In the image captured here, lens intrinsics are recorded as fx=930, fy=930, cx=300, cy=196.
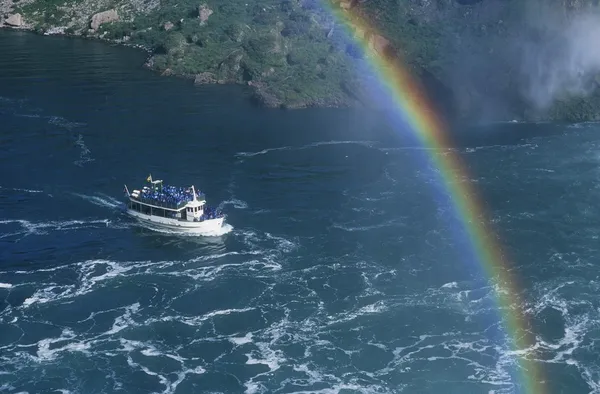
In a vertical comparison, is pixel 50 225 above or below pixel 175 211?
below

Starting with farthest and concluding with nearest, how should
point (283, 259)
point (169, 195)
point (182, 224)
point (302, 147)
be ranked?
point (302, 147), point (169, 195), point (182, 224), point (283, 259)

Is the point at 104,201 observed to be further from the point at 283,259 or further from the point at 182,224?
the point at 283,259

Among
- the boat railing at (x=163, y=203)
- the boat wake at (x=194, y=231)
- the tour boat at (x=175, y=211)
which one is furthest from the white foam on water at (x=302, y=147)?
the boat railing at (x=163, y=203)

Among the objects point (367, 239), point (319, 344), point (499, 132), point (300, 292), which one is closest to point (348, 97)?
point (499, 132)

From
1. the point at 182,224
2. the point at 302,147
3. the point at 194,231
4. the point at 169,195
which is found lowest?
the point at 194,231

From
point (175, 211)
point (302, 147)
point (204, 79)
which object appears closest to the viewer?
point (175, 211)

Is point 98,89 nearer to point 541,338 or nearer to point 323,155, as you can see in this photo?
point 323,155

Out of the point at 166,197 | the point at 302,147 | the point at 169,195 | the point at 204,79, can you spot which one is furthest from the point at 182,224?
the point at 204,79

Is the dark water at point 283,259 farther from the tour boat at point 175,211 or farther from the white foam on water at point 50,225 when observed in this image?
the tour boat at point 175,211
